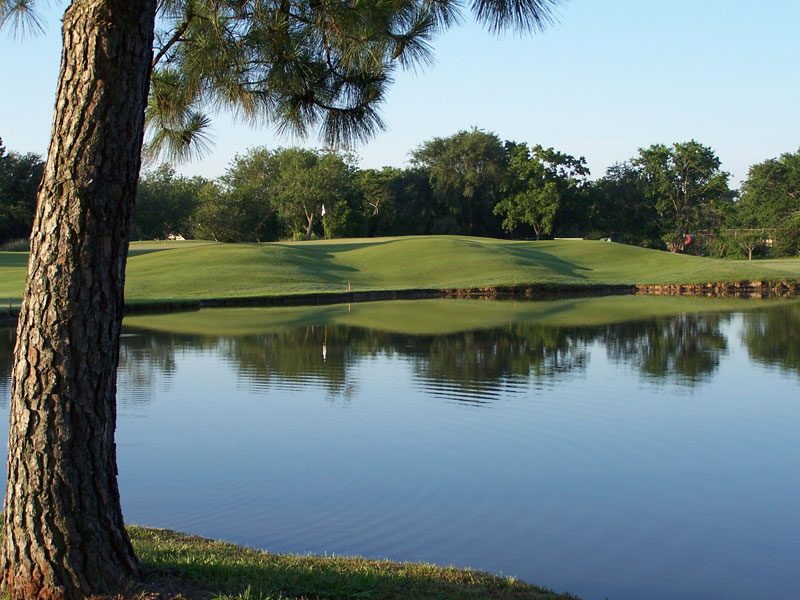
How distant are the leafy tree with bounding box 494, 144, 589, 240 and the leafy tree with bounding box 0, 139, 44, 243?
34432 millimetres

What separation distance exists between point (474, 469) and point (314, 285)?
28.8m

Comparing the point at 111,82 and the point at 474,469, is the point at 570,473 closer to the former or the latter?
the point at 474,469

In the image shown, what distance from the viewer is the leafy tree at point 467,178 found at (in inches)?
2793

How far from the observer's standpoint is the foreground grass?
14.7 ft

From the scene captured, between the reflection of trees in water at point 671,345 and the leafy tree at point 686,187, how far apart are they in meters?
47.4

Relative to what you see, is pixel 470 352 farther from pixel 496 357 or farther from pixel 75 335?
pixel 75 335

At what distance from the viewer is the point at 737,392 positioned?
14.3m

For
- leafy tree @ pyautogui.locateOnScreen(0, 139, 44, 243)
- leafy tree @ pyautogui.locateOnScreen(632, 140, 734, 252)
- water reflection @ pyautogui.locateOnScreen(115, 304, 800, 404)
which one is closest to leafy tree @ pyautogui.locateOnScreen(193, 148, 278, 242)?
leafy tree @ pyautogui.locateOnScreen(0, 139, 44, 243)

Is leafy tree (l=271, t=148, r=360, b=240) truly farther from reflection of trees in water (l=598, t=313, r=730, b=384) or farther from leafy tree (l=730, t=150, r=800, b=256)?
reflection of trees in water (l=598, t=313, r=730, b=384)

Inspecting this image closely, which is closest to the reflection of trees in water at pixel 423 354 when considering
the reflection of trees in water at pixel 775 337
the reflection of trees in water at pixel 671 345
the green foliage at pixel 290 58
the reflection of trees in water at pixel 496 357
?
the reflection of trees in water at pixel 496 357

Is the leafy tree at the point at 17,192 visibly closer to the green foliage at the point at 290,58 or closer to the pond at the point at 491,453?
the pond at the point at 491,453

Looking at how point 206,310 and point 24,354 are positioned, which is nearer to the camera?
point 24,354

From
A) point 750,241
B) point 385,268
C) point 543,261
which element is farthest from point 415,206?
point 385,268

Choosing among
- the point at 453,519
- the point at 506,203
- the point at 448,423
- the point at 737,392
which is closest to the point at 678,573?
the point at 453,519
